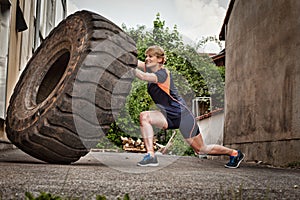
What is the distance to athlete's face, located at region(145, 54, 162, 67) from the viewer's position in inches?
156

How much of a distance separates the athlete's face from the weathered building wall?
1.67m

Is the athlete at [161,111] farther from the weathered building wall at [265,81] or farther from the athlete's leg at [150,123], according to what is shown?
the weathered building wall at [265,81]

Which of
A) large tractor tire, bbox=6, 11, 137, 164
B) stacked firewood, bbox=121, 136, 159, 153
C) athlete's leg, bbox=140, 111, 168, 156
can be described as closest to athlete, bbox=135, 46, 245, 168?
athlete's leg, bbox=140, 111, 168, 156

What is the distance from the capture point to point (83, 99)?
321 cm

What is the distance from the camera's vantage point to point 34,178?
7.52 feet

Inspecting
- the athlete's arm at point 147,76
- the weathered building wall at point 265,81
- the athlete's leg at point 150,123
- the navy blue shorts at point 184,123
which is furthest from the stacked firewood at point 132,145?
the athlete's arm at point 147,76

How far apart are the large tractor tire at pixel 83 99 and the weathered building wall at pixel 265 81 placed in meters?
2.26

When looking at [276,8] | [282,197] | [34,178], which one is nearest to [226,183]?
[282,197]

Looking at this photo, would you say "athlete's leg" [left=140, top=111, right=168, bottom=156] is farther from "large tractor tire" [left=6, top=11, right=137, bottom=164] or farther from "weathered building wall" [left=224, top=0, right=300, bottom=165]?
"weathered building wall" [left=224, top=0, right=300, bottom=165]

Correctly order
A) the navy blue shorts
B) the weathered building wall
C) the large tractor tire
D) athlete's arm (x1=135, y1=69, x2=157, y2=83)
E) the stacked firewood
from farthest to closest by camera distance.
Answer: the stacked firewood → the weathered building wall → the navy blue shorts → athlete's arm (x1=135, y1=69, x2=157, y2=83) → the large tractor tire

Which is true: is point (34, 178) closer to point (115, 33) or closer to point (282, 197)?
point (282, 197)

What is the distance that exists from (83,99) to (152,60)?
970 millimetres

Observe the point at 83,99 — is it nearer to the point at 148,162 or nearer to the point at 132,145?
the point at 148,162

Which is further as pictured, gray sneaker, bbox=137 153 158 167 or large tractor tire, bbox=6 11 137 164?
gray sneaker, bbox=137 153 158 167
